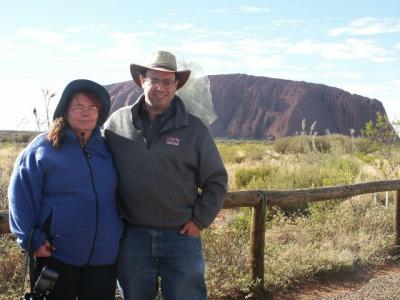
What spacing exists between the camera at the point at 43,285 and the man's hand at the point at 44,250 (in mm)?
76

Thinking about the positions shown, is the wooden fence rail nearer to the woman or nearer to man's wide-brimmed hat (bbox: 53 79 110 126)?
the woman

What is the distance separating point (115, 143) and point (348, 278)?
399cm

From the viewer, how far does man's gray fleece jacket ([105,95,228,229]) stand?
321 cm

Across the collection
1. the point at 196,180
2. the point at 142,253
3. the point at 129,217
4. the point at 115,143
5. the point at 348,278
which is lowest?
the point at 348,278

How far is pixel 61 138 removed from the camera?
2.96 m

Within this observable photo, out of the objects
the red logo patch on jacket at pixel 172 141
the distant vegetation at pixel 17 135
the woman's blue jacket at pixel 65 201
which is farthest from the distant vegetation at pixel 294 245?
the red logo patch on jacket at pixel 172 141

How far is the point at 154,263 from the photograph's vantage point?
3314mm

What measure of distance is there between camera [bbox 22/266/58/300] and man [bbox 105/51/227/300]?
53 centimetres

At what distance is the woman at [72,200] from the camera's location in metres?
2.84

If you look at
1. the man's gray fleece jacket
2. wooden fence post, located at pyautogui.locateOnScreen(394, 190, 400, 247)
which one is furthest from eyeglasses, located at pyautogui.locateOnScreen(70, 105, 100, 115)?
wooden fence post, located at pyautogui.locateOnScreen(394, 190, 400, 247)

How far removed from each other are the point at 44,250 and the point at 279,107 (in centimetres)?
9458

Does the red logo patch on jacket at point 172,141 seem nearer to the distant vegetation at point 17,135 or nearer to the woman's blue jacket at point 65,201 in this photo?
the woman's blue jacket at point 65,201

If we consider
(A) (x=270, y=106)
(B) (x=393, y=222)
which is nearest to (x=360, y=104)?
(A) (x=270, y=106)

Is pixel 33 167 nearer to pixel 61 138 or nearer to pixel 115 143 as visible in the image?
pixel 61 138
